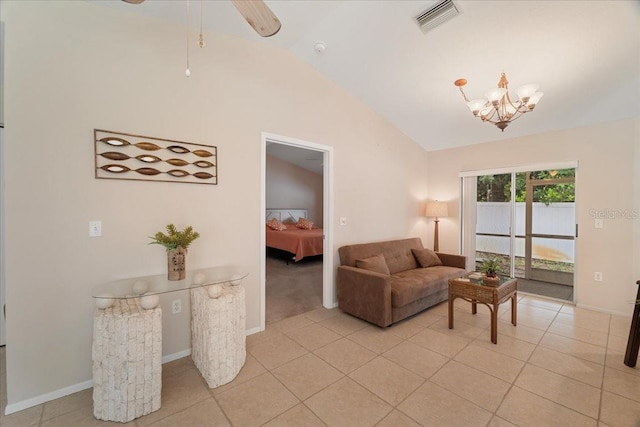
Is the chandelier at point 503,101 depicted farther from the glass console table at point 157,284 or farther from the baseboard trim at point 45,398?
the baseboard trim at point 45,398

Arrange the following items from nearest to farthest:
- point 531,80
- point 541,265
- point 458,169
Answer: point 531,80 < point 541,265 < point 458,169

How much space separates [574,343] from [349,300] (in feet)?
7.40

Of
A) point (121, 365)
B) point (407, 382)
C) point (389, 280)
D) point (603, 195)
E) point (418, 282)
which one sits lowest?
point (407, 382)

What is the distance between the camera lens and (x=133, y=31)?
2.14 metres

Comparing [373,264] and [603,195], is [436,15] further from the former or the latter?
[603,195]

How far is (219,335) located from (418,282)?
2286 millimetres

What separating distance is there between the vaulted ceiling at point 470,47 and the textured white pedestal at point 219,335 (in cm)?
240

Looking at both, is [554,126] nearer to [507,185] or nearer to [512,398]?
[507,185]

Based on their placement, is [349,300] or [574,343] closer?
[574,343]

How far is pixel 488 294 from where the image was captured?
268 cm

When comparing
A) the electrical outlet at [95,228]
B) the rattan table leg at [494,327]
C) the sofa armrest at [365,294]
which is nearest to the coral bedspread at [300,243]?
the sofa armrest at [365,294]

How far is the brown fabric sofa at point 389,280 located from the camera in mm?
2904

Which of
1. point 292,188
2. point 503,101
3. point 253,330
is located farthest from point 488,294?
point 292,188

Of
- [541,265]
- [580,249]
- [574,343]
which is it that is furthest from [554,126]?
[574,343]
